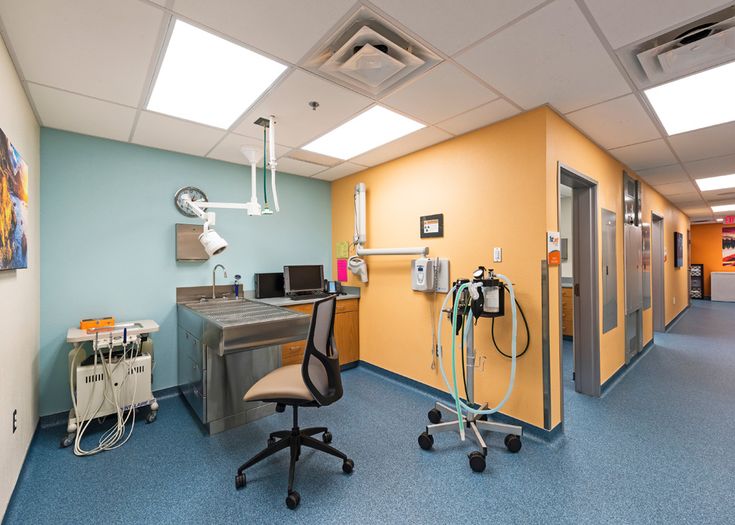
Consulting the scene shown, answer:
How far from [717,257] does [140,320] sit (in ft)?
47.6

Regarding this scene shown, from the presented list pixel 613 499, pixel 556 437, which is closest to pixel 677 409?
pixel 556 437

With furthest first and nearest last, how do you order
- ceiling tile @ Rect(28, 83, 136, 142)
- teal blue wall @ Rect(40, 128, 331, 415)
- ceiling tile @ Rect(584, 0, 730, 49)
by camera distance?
teal blue wall @ Rect(40, 128, 331, 415), ceiling tile @ Rect(28, 83, 136, 142), ceiling tile @ Rect(584, 0, 730, 49)

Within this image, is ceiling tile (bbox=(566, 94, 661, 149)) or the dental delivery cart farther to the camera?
the dental delivery cart

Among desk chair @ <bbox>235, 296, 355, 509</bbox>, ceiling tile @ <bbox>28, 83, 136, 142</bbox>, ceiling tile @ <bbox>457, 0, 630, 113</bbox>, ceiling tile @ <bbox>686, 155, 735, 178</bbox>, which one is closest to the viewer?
ceiling tile @ <bbox>457, 0, 630, 113</bbox>

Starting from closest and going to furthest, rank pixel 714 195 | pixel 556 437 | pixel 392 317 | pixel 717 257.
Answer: pixel 556 437 < pixel 392 317 < pixel 714 195 < pixel 717 257

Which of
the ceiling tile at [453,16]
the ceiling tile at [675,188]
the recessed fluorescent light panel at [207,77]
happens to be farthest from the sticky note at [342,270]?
the ceiling tile at [675,188]

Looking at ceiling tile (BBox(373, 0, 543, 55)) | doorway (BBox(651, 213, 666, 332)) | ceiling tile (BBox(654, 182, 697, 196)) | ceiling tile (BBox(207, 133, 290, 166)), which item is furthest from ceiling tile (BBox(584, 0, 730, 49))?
doorway (BBox(651, 213, 666, 332))

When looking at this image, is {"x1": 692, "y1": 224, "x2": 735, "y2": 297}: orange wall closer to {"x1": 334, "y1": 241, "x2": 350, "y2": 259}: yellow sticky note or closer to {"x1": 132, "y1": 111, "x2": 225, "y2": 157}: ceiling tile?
{"x1": 334, "y1": 241, "x2": 350, "y2": 259}: yellow sticky note

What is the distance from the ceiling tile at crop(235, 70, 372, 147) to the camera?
213 centimetres

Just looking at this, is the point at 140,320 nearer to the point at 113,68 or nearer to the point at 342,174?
the point at 113,68

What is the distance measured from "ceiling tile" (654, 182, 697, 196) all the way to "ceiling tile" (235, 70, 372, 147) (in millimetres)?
4973

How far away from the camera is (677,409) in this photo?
9.68 ft

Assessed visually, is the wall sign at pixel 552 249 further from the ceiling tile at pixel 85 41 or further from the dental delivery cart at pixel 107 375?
the dental delivery cart at pixel 107 375

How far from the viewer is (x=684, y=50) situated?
1741mm
